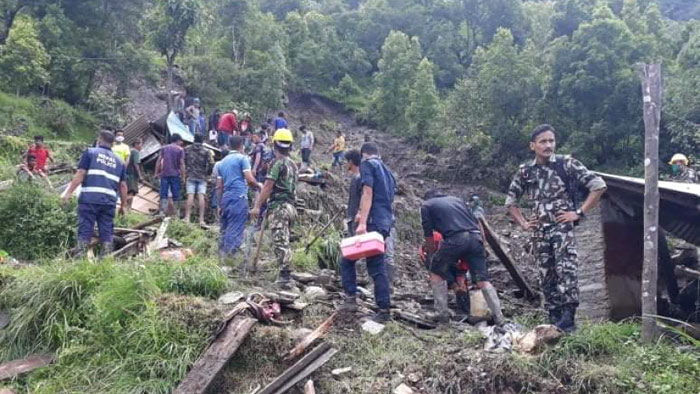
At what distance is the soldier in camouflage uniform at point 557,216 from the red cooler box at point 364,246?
144 cm

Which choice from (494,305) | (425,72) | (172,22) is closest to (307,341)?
(494,305)

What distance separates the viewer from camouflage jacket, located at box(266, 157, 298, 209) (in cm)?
704

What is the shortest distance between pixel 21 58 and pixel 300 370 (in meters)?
16.1

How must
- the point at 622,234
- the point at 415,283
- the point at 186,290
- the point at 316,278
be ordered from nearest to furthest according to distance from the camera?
1. the point at 186,290
2. the point at 622,234
3. the point at 316,278
4. the point at 415,283

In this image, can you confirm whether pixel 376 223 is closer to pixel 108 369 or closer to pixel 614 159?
pixel 108 369

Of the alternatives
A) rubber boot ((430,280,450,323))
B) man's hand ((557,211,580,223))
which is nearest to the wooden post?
man's hand ((557,211,580,223))

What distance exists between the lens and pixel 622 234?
702 cm

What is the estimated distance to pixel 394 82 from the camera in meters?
32.0

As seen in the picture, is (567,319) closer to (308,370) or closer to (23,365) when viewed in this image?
(308,370)

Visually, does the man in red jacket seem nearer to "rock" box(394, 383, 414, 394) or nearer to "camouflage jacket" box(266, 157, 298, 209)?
"camouflage jacket" box(266, 157, 298, 209)

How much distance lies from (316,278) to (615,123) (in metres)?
17.9

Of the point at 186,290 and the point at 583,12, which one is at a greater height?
the point at 583,12

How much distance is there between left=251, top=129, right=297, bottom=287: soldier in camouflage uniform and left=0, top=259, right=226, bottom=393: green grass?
0.92m

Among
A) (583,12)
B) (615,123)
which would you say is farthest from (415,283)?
(583,12)
